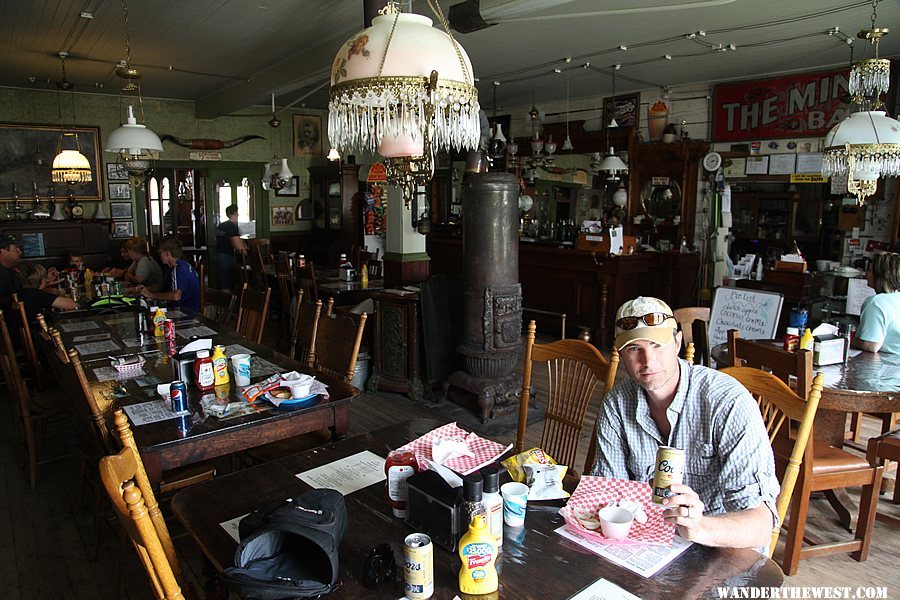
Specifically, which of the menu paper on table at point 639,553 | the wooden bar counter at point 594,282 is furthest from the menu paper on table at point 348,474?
the wooden bar counter at point 594,282

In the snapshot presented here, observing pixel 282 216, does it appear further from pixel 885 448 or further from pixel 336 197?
pixel 885 448

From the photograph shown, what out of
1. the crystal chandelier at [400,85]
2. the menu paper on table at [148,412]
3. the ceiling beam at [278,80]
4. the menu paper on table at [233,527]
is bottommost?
the menu paper on table at [233,527]

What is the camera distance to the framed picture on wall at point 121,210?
29.4ft

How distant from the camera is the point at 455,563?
1469mm

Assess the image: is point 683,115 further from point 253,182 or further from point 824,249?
point 253,182

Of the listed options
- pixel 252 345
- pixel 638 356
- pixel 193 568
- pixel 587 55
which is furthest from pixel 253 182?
pixel 638 356

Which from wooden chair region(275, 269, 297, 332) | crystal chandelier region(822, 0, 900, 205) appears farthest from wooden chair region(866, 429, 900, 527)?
wooden chair region(275, 269, 297, 332)

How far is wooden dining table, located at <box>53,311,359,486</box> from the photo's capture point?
7.29 feet

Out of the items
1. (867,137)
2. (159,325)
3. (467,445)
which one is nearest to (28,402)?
(159,325)

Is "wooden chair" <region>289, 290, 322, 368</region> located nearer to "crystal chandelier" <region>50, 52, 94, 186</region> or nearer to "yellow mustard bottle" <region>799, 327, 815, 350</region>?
"yellow mustard bottle" <region>799, 327, 815, 350</region>

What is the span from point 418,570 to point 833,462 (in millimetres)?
2309

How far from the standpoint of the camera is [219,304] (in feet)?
15.1

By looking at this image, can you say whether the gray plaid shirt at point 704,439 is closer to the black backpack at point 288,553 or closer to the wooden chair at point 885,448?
the black backpack at point 288,553

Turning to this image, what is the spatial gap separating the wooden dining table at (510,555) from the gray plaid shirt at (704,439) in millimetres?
223
